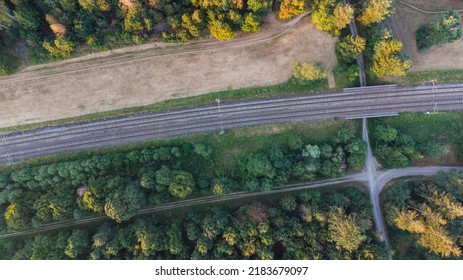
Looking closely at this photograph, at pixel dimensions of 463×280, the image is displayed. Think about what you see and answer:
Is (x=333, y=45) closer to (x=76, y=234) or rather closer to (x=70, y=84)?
(x=70, y=84)

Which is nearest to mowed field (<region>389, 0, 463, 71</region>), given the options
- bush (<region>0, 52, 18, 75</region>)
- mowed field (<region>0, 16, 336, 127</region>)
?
mowed field (<region>0, 16, 336, 127</region>)

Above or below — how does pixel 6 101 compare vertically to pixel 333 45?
below

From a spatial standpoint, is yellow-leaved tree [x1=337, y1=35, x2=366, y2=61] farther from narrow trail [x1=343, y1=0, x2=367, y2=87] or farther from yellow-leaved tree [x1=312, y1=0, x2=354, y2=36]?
narrow trail [x1=343, y1=0, x2=367, y2=87]

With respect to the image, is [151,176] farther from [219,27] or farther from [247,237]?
[219,27]

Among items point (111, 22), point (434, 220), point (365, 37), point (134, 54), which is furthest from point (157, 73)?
point (434, 220)

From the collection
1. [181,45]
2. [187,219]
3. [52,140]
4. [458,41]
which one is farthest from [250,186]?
[458,41]

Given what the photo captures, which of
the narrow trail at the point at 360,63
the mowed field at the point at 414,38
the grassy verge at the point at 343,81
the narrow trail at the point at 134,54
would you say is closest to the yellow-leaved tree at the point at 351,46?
the grassy verge at the point at 343,81
